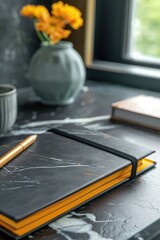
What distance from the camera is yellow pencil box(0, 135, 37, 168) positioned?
0.66m

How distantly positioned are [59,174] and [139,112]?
356 mm

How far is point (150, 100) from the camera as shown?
39.4 inches

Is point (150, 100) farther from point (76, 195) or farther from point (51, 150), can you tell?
point (76, 195)

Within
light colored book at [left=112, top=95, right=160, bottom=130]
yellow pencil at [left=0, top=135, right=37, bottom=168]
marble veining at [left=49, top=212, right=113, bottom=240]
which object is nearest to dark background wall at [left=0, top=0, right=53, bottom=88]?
light colored book at [left=112, top=95, right=160, bottom=130]

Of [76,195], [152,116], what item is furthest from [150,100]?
[76,195]

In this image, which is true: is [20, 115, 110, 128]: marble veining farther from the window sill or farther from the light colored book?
the window sill

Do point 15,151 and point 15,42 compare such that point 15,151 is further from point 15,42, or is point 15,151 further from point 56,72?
point 15,42

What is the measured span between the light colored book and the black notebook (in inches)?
6.5

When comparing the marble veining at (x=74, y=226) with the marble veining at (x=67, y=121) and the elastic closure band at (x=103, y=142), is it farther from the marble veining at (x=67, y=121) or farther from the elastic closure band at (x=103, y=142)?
the marble veining at (x=67, y=121)

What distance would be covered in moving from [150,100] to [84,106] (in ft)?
0.59

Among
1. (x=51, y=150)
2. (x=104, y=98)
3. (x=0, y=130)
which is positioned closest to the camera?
(x=51, y=150)

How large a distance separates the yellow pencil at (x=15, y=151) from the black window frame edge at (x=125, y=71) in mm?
577

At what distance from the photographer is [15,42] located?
1.23 metres

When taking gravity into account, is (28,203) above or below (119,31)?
below
